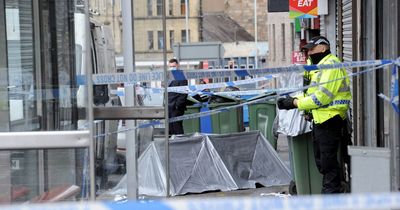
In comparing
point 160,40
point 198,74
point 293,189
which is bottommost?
point 293,189

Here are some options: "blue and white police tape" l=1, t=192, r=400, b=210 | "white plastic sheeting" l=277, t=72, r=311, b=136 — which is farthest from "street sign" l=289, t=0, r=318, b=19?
"blue and white police tape" l=1, t=192, r=400, b=210

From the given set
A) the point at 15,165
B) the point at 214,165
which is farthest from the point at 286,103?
the point at 15,165

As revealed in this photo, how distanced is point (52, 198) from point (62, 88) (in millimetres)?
626

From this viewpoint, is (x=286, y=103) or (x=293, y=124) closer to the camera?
(x=286, y=103)

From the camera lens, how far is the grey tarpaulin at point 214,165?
8945 mm

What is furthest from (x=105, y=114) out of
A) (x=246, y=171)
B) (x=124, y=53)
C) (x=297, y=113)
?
(x=246, y=171)

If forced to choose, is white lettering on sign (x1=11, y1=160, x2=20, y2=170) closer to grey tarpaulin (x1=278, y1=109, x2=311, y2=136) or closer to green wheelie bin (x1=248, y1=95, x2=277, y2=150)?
grey tarpaulin (x1=278, y1=109, x2=311, y2=136)

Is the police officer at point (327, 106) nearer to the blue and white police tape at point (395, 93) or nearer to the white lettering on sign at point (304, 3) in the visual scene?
the blue and white police tape at point (395, 93)

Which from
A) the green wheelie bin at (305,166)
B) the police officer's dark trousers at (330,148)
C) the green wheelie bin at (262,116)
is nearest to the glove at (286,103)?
the police officer's dark trousers at (330,148)

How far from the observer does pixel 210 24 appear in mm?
63656

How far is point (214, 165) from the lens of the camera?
954cm

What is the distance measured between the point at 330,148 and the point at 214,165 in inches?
95.0

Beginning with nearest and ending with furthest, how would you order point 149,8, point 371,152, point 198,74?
point 371,152 < point 149,8 < point 198,74

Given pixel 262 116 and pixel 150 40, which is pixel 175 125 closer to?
pixel 262 116
